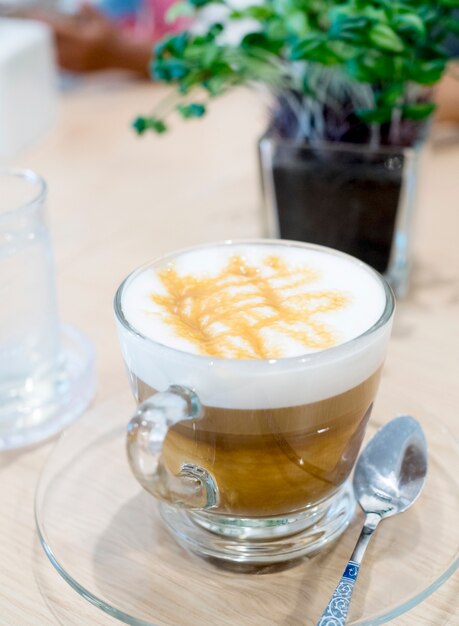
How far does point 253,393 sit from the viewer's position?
411 mm

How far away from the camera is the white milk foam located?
41 centimetres

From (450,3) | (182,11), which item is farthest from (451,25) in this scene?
(182,11)

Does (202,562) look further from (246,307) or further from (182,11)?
(182,11)

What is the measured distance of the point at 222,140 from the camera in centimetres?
121

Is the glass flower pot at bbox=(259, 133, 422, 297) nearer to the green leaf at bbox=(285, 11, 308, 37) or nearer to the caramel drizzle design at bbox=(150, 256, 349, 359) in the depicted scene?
the green leaf at bbox=(285, 11, 308, 37)

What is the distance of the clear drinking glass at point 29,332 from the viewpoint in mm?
572


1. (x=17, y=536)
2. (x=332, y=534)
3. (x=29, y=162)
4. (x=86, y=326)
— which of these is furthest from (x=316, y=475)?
(x=29, y=162)

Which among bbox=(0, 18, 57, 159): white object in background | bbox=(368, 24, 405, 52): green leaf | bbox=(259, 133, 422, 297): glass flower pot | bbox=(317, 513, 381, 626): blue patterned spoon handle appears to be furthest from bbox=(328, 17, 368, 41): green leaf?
bbox=(0, 18, 57, 159): white object in background

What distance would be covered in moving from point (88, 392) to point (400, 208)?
0.33m

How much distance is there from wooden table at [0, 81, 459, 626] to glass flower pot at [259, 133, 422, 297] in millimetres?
53

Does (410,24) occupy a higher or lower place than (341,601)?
higher

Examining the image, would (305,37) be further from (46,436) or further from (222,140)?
(222,140)

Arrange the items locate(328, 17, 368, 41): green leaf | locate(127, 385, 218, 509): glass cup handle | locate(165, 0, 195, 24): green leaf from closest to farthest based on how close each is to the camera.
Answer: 1. locate(127, 385, 218, 509): glass cup handle
2. locate(328, 17, 368, 41): green leaf
3. locate(165, 0, 195, 24): green leaf

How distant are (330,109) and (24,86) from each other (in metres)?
0.63
